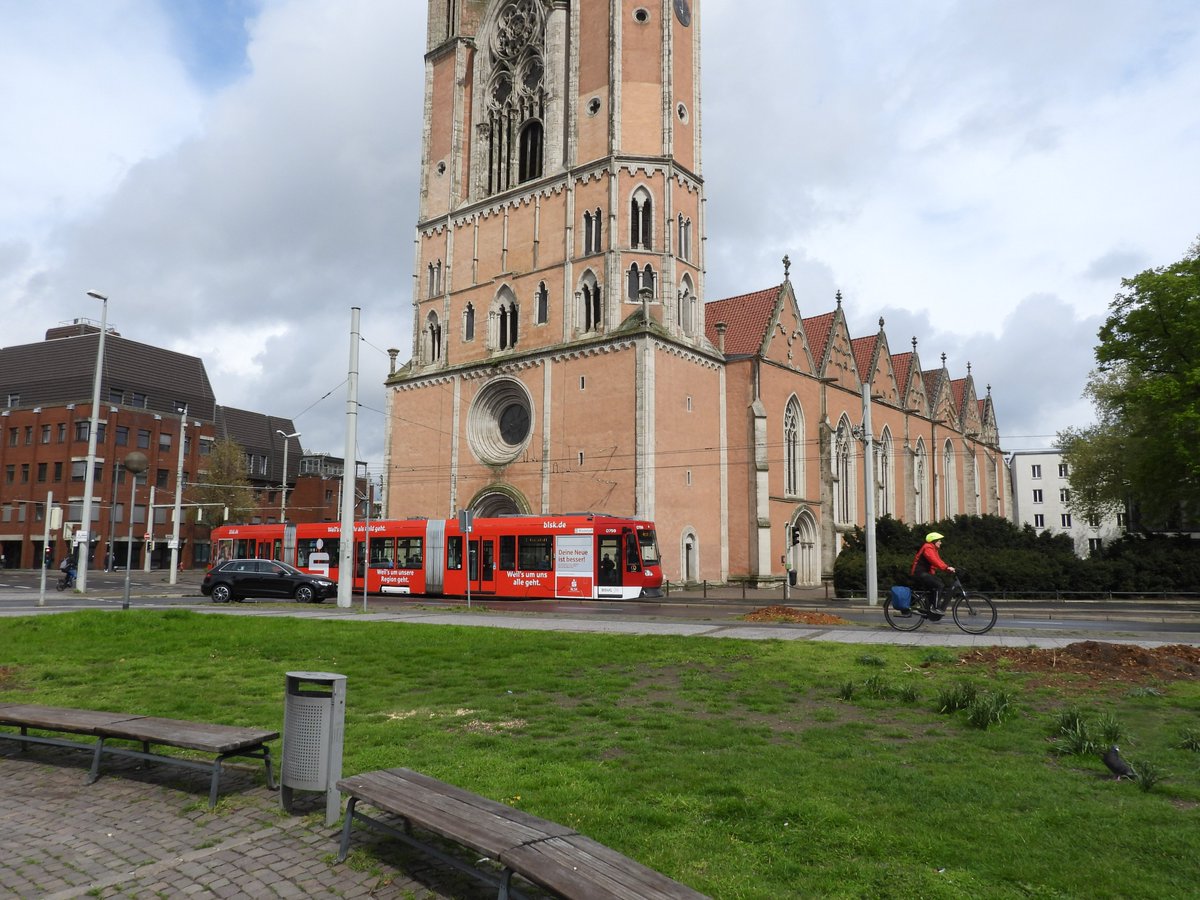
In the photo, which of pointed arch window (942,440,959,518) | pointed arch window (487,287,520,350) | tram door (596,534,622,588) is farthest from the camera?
A: pointed arch window (942,440,959,518)

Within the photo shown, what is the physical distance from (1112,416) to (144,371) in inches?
2941

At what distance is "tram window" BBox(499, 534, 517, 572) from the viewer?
94.0 feet

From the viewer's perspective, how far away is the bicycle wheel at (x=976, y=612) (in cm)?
1534

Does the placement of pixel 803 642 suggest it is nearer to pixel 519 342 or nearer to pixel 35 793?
pixel 35 793

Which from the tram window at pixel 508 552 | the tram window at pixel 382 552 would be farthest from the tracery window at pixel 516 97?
the tram window at pixel 508 552

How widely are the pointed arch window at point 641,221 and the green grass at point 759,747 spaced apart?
2923 cm

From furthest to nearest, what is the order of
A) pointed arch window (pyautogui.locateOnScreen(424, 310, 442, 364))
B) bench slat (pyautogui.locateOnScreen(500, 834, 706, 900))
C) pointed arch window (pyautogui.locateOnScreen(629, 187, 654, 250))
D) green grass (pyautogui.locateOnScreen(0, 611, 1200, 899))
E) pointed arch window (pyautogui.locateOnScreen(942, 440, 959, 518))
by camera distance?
1. pointed arch window (pyautogui.locateOnScreen(942, 440, 959, 518))
2. pointed arch window (pyautogui.locateOnScreen(424, 310, 442, 364))
3. pointed arch window (pyautogui.locateOnScreen(629, 187, 654, 250))
4. green grass (pyautogui.locateOnScreen(0, 611, 1200, 899))
5. bench slat (pyautogui.locateOnScreen(500, 834, 706, 900))

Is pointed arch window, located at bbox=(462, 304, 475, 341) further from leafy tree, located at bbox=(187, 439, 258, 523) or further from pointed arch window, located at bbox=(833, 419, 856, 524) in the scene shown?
leafy tree, located at bbox=(187, 439, 258, 523)

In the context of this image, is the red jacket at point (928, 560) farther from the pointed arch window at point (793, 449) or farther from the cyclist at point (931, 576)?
the pointed arch window at point (793, 449)

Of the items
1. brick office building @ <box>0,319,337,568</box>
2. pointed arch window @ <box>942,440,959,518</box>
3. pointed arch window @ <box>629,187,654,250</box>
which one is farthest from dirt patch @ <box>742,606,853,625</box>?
brick office building @ <box>0,319,337,568</box>

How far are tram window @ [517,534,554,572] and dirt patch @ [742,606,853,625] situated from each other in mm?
9868

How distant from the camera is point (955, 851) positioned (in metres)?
4.27

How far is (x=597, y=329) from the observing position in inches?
1522

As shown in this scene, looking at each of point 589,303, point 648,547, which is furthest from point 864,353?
point 648,547
